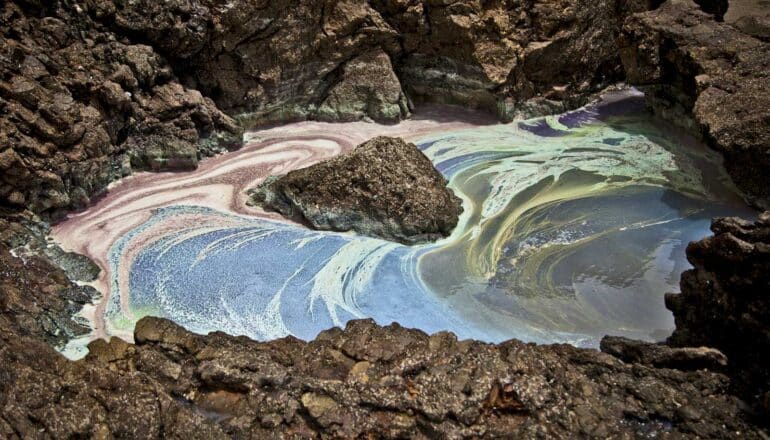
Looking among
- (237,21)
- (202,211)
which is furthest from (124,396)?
(237,21)

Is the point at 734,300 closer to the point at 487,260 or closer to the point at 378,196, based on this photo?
the point at 487,260

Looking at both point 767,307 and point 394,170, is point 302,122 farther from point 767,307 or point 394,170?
point 767,307

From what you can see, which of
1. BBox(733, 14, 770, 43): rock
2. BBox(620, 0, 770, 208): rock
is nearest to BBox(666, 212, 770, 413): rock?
BBox(620, 0, 770, 208): rock

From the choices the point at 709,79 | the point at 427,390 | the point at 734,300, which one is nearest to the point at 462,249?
the point at 734,300

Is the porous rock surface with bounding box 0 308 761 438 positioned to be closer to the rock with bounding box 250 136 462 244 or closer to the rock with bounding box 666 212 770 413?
the rock with bounding box 666 212 770 413

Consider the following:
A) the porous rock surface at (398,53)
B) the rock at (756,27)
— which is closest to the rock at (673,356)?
the rock at (756,27)

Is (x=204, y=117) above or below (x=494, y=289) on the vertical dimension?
above

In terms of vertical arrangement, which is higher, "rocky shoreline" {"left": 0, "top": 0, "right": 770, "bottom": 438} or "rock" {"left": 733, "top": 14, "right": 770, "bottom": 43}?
"rock" {"left": 733, "top": 14, "right": 770, "bottom": 43}
